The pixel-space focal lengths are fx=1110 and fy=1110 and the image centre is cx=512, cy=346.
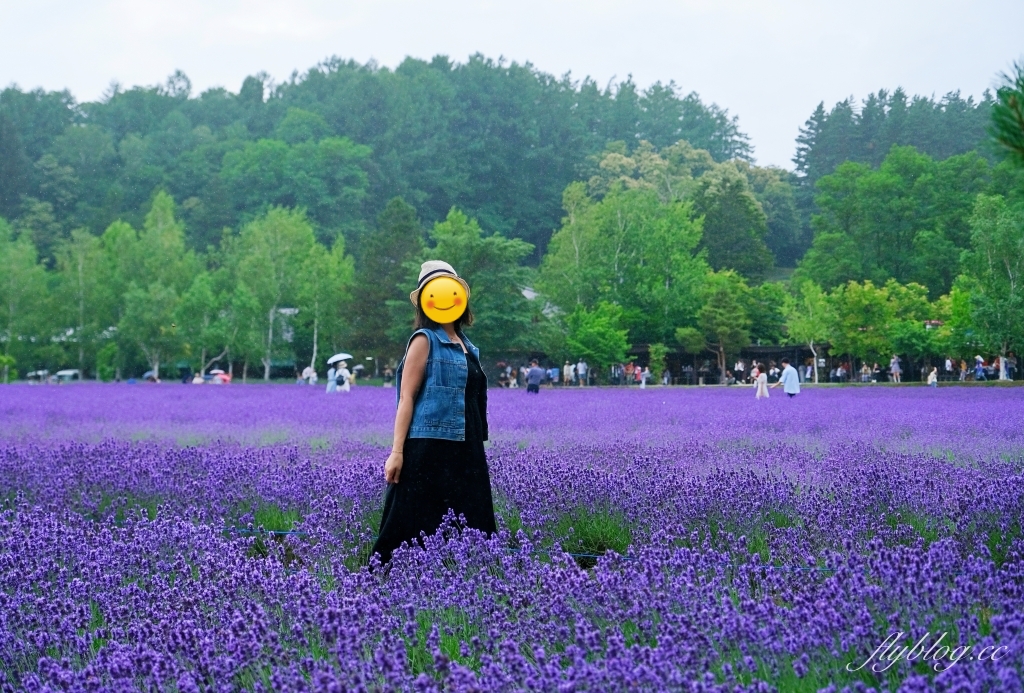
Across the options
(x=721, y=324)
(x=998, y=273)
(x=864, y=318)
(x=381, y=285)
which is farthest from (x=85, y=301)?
(x=998, y=273)

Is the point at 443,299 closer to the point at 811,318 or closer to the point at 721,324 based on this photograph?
the point at 721,324

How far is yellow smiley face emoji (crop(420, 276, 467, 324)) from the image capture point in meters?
5.10

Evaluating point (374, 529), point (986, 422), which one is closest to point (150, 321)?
point (986, 422)

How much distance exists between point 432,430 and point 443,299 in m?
0.60

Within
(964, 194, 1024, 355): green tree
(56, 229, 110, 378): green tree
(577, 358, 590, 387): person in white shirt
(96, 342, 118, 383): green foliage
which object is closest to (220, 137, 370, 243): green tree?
(56, 229, 110, 378): green tree

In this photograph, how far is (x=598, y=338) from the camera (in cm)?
4322

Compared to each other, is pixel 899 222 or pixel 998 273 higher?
pixel 899 222

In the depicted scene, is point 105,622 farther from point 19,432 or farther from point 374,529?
point 19,432

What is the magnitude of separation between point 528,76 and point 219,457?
86.1 metres

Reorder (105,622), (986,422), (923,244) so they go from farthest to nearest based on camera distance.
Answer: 1. (923,244)
2. (986,422)
3. (105,622)

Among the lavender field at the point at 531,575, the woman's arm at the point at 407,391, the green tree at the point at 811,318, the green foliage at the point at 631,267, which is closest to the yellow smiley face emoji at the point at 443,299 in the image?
the woman's arm at the point at 407,391

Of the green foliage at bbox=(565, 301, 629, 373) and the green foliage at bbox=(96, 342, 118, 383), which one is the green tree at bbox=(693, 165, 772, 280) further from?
the green foliage at bbox=(96, 342, 118, 383)

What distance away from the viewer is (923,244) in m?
51.0

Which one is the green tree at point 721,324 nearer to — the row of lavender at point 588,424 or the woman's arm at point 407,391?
the row of lavender at point 588,424
